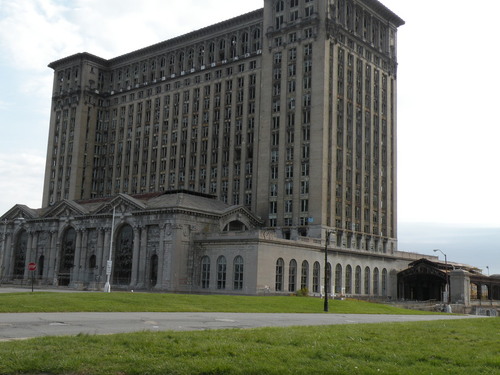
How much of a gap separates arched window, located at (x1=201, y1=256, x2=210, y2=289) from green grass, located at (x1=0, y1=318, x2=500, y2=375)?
65.1 m

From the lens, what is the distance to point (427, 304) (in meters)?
77.6

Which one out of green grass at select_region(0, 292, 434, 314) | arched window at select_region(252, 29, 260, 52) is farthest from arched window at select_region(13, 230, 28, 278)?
green grass at select_region(0, 292, 434, 314)

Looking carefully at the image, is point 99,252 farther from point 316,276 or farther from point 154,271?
point 316,276

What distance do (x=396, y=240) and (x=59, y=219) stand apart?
62.9 metres

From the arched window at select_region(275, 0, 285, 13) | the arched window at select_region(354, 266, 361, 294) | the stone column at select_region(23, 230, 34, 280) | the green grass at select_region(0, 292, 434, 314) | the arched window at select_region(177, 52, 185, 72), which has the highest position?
the arched window at select_region(275, 0, 285, 13)

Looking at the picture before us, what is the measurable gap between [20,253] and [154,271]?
36636mm

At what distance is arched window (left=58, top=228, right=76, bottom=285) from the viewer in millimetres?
98250

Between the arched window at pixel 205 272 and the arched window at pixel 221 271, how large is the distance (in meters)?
2.18

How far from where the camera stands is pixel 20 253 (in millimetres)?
108375

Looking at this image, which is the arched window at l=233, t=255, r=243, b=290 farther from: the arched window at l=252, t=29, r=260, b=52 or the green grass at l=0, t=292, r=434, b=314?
the arched window at l=252, t=29, r=260, b=52

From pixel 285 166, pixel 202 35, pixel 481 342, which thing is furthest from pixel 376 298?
pixel 481 342

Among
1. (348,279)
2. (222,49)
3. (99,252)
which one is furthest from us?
(222,49)

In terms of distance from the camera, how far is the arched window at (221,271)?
81.9 m

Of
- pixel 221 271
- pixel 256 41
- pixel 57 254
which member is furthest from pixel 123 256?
pixel 256 41
